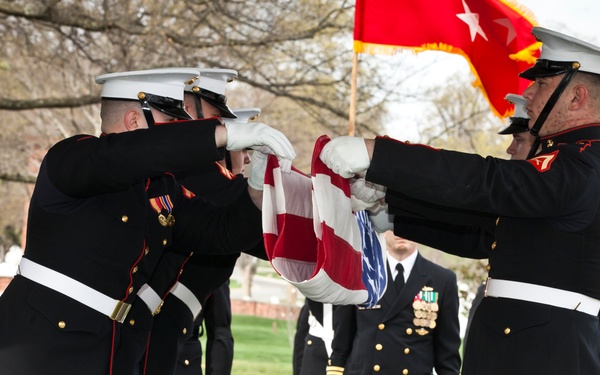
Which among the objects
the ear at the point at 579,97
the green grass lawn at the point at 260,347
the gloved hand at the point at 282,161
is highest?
the ear at the point at 579,97

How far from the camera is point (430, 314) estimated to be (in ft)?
24.3

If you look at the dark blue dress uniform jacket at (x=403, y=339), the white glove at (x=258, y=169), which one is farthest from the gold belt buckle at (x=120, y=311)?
the dark blue dress uniform jacket at (x=403, y=339)

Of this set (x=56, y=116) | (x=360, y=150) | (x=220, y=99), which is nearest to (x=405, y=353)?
(x=220, y=99)

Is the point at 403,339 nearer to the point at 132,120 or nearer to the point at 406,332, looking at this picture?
the point at 406,332

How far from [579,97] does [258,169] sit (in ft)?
5.34

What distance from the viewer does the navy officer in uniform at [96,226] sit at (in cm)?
429

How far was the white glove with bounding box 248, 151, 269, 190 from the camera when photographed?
4986 millimetres

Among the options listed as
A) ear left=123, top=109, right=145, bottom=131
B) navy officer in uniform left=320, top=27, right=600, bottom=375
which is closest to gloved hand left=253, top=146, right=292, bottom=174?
navy officer in uniform left=320, top=27, right=600, bottom=375

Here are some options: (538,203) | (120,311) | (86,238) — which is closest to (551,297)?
(538,203)

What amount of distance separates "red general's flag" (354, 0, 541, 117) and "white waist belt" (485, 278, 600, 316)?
339 centimetres

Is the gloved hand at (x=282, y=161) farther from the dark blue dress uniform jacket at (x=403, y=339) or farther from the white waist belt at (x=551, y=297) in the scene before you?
the dark blue dress uniform jacket at (x=403, y=339)

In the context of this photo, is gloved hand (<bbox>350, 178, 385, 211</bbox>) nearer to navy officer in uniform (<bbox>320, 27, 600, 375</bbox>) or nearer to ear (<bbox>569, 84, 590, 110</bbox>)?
navy officer in uniform (<bbox>320, 27, 600, 375</bbox>)

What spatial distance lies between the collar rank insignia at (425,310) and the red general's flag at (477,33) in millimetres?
1553

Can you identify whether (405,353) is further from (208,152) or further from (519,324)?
(208,152)
